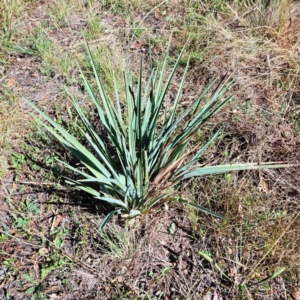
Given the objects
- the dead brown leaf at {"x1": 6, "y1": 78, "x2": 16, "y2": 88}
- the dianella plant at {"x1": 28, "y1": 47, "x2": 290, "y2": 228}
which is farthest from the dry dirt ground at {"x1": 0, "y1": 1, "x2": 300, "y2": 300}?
the dianella plant at {"x1": 28, "y1": 47, "x2": 290, "y2": 228}

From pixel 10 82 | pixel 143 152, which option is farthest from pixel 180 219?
pixel 10 82

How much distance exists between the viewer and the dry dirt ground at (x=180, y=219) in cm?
186

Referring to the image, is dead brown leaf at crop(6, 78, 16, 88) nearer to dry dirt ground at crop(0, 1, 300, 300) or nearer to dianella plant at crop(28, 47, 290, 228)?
dry dirt ground at crop(0, 1, 300, 300)

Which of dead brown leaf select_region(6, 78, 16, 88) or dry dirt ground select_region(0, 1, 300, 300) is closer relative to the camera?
dry dirt ground select_region(0, 1, 300, 300)

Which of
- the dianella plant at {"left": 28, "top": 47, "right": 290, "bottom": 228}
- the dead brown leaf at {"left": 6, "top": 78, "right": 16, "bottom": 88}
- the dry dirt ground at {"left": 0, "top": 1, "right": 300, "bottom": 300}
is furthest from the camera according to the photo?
the dead brown leaf at {"left": 6, "top": 78, "right": 16, "bottom": 88}

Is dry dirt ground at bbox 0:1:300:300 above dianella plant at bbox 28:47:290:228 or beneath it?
beneath

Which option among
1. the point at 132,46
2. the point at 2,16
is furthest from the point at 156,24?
the point at 2,16

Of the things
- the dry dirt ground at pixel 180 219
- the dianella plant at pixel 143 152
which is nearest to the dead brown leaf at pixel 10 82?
the dry dirt ground at pixel 180 219

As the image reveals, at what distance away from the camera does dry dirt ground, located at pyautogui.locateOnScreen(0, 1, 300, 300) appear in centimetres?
186

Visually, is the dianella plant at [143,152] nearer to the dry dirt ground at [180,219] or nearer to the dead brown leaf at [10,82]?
the dry dirt ground at [180,219]

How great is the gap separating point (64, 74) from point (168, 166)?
150 centimetres

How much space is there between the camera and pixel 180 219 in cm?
210

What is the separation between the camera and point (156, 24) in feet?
11.0

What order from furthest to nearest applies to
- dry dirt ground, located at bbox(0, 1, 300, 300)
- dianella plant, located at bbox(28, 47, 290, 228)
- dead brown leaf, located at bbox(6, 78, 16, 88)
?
dead brown leaf, located at bbox(6, 78, 16, 88)
dry dirt ground, located at bbox(0, 1, 300, 300)
dianella plant, located at bbox(28, 47, 290, 228)
